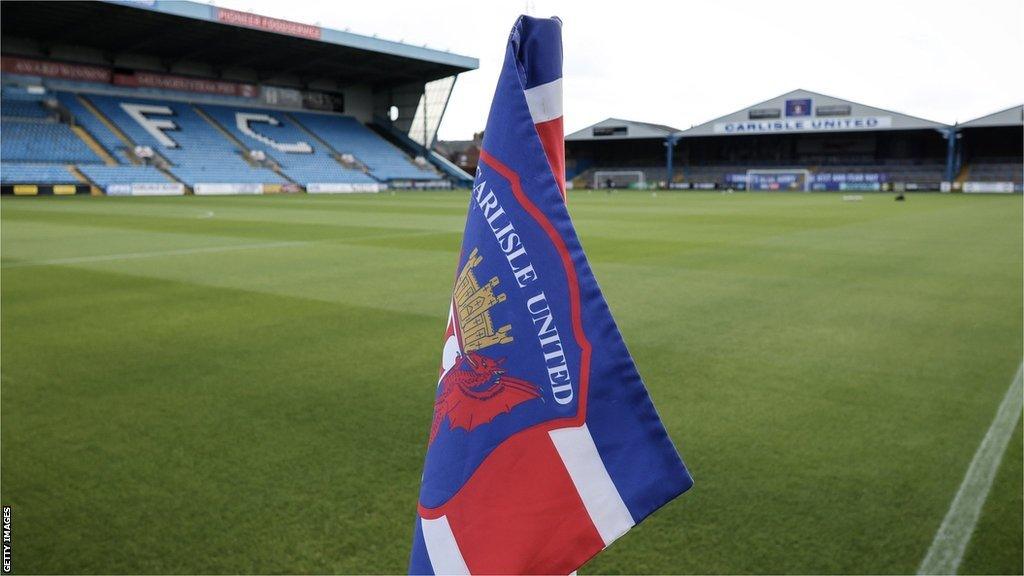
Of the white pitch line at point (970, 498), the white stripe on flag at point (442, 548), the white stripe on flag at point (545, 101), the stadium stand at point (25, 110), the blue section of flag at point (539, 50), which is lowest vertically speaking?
the white pitch line at point (970, 498)

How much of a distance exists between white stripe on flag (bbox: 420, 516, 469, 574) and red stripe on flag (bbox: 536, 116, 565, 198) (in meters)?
0.70

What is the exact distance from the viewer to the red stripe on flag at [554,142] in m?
1.50

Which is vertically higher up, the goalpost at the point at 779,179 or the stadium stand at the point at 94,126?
the stadium stand at the point at 94,126

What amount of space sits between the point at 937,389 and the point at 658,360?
184 centimetres

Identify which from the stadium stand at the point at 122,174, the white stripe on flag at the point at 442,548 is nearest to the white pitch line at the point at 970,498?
the white stripe on flag at the point at 442,548

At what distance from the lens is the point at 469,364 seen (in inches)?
57.3

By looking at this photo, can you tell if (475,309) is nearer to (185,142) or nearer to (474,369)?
(474,369)

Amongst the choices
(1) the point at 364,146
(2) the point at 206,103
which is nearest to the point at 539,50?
(2) the point at 206,103

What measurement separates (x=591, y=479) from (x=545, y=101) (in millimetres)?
719

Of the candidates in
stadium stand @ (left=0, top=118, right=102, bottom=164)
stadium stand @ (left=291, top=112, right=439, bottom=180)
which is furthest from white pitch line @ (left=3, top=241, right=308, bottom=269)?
stadium stand @ (left=291, top=112, right=439, bottom=180)

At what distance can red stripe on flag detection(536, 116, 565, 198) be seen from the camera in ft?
4.92

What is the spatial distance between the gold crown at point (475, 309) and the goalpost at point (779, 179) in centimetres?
5430

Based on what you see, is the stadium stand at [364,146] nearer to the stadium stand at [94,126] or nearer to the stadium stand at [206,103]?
the stadium stand at [206,103]

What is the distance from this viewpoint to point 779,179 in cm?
5381
